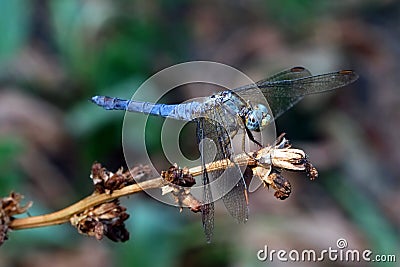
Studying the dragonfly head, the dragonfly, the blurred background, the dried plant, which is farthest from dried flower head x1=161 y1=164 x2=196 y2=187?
the blurred background

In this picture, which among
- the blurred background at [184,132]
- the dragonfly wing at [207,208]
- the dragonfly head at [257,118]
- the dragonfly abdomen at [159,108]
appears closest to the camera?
the dragonfly wing at [207,208]

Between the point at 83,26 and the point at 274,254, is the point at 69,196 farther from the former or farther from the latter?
the point at 274,254

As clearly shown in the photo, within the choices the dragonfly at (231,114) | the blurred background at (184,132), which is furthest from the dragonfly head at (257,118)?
the blurred background at (184,132)

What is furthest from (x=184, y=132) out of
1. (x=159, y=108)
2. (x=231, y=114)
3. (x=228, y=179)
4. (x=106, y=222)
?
(x=106, y=222)

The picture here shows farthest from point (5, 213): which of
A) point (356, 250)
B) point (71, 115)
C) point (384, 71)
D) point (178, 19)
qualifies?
point (384, 71)

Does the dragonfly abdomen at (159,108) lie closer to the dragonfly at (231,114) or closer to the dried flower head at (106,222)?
the dragonfly at (231,114)

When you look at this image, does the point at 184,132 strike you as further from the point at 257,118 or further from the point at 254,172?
the point at 254,172

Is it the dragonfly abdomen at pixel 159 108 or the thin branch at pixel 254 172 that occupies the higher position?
the dragonfly abdomen at pixel 159 108
